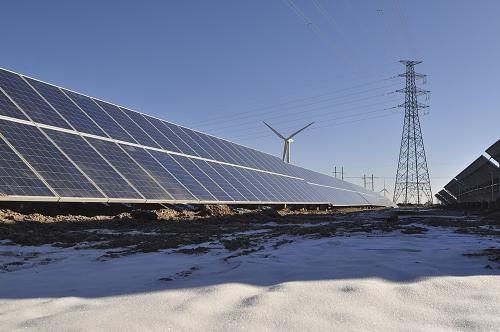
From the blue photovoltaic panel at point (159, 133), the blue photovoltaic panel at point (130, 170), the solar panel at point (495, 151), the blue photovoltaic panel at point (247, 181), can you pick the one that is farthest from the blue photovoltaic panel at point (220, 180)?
the solar panel at point (495, 151)

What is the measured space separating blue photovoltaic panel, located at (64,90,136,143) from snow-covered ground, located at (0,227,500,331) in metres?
11.6

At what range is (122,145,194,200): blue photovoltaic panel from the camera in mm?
14914

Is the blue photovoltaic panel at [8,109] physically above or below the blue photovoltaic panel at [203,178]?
above

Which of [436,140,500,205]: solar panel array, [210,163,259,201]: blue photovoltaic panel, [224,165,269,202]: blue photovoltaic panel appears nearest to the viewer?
[210,163,259,201]: blue photovoltaic panel

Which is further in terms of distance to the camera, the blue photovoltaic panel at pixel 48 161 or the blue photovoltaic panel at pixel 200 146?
the blue photovoltaic panel at pixel 200 146

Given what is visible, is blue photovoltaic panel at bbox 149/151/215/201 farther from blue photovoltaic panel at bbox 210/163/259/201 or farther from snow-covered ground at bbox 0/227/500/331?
snow-covered ground at bbox 0/227/500/331

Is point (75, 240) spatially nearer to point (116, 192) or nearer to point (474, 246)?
point (116, 192)

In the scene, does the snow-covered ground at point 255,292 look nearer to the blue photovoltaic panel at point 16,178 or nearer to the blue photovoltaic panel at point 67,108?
the blue photovoltaic panel at point 16,178

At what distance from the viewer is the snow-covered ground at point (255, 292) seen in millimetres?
2766

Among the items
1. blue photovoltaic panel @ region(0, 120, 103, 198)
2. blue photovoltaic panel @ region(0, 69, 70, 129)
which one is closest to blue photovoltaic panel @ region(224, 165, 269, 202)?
blue photovoltaic panel @ region(0, 69, 70, 129)

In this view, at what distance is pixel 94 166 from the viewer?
12.9m

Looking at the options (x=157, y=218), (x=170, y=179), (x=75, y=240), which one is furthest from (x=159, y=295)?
(x=170, y=179)

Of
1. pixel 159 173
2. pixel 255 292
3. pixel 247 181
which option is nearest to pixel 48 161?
pixel 159 173

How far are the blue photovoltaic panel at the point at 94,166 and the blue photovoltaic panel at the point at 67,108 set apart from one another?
1.32m
